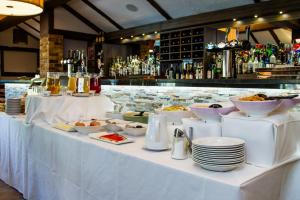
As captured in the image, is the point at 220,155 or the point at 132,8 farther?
the point at 132,8

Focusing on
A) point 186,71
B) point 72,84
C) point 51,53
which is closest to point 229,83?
point 72,84

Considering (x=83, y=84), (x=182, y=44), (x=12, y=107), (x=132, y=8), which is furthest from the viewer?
(x=132, y=8)

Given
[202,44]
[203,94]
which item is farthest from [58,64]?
[203,94]

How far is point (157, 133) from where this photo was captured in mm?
1604

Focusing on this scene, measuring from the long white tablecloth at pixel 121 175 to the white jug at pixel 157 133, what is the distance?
4cm

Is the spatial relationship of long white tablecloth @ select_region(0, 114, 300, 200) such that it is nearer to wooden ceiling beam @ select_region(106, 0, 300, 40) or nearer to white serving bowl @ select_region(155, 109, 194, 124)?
white serving bowl @ select_region(155, 109, 194, 124)

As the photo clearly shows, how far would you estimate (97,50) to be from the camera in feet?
32.3

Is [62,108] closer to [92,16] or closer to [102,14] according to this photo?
[102,14]

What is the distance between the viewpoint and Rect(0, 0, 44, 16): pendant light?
313cm

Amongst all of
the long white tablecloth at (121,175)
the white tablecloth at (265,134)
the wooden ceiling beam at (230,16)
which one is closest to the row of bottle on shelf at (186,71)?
the wooden ceiling beam at (230,16)

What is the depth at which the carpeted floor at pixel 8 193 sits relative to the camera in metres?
2.93

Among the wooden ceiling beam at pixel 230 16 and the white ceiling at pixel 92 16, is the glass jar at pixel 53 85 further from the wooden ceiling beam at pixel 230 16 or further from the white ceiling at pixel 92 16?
the white ceiling at pixel 92 16

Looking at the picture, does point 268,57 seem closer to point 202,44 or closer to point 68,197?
point 202,44

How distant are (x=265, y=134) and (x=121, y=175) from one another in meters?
0.75
